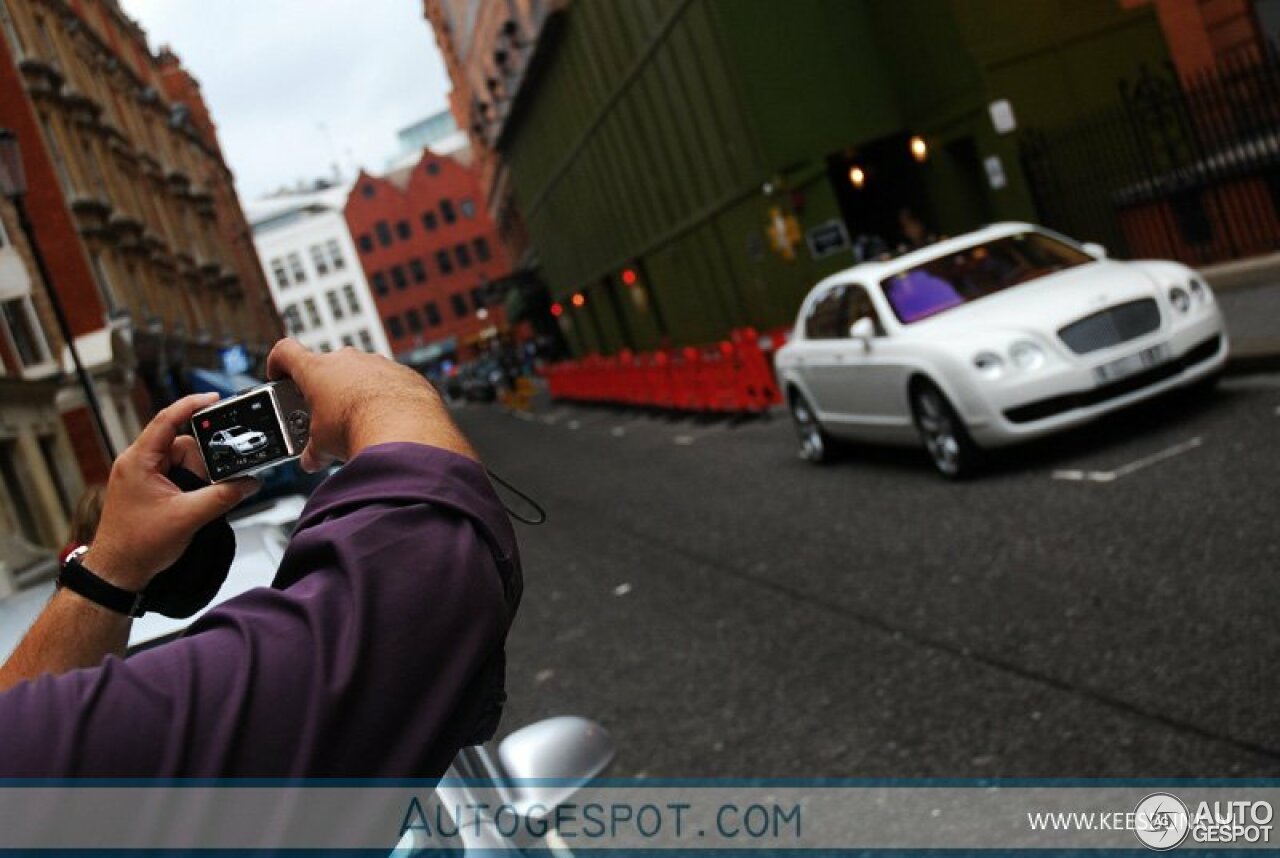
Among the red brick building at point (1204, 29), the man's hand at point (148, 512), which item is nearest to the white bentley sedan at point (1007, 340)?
the man's hand at point (148, 512)

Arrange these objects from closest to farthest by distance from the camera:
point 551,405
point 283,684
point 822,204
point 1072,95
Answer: point 283,684 → point 1072,95 → point 822,204 → point 551,405

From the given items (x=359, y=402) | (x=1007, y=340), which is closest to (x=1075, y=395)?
(x=1007, y=340)

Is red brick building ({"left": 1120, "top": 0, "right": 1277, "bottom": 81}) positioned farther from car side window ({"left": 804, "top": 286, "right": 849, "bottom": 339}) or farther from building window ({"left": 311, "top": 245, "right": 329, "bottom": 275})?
building window ({"left": 311, "top": 245, "right": 329, "bottom": 275})

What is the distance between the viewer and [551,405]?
3872 centimetres

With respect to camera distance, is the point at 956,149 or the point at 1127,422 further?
the point at 956,149

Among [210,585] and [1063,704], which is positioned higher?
[210,585]

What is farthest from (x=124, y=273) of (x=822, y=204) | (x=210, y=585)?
(x=210, y=585)

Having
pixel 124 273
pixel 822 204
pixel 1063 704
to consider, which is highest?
pixel 124 273

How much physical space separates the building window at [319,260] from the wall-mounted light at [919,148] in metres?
79.4

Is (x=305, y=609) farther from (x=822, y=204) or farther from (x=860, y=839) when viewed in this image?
(x=822, y=204)

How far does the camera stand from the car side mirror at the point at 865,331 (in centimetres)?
1011

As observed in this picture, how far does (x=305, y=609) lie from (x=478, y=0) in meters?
50.4

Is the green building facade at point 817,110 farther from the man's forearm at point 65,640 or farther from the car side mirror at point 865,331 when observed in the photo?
the man's forearm at point 65,640

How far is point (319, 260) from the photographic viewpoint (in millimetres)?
97250
